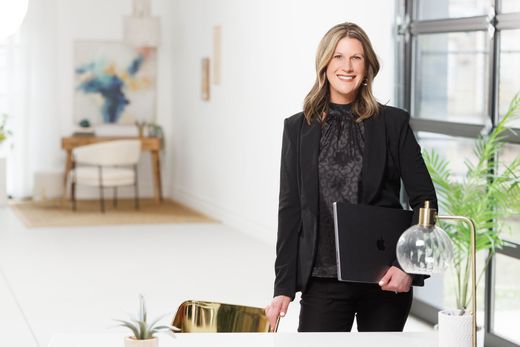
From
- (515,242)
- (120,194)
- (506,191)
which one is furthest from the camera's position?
(120,194)

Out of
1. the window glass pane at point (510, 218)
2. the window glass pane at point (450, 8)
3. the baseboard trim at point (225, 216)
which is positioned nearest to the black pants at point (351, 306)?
the window glass pane at point (510, 218)

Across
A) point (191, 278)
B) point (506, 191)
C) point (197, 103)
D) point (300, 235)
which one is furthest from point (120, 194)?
point (300, 235)

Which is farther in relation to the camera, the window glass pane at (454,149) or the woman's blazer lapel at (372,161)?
the window glass pane at (454,149)

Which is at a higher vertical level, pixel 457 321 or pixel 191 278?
pixel 457 321

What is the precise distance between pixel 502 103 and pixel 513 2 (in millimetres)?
556

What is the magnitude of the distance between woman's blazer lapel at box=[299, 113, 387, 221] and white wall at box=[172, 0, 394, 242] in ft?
12.4

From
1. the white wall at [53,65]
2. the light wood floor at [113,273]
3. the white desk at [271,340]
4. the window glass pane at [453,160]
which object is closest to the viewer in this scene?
the white desk at [271,340]

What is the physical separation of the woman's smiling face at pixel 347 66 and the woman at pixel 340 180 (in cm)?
3

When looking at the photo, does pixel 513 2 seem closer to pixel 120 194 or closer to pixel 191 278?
pixel 191 278

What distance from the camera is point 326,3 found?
25.8 feet

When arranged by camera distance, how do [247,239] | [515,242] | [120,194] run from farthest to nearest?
[120,194] → [247,239] → [515,242]

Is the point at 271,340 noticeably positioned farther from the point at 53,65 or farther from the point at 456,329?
the point at 53,65

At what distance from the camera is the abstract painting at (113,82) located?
1255cm

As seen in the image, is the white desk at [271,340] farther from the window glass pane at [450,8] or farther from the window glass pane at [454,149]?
the window glass pane at [450,8]
